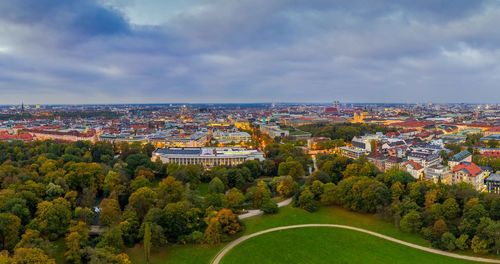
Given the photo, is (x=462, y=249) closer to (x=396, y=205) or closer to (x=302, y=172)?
(x=396, y=205)

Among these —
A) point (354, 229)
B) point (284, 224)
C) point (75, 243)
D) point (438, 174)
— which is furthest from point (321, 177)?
point (75, 243)

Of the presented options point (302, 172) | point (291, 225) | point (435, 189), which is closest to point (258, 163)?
point (302, 172)

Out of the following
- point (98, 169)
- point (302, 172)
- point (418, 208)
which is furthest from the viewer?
point (302, 172)

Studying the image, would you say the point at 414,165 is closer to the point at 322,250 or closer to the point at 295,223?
the point at 295,223

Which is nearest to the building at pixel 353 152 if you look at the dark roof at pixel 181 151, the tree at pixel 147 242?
the dark roof at pixel 181 151

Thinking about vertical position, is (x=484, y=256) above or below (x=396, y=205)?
below

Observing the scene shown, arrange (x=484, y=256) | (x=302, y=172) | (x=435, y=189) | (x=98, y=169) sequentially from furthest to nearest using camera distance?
(x=302, y=172), (x=98, y=169), (x=435, y=189), (x=484, y=256)
